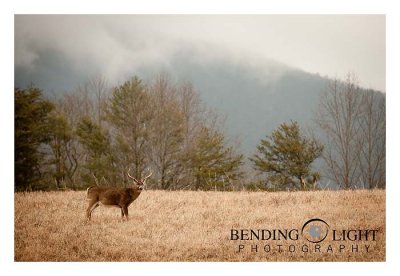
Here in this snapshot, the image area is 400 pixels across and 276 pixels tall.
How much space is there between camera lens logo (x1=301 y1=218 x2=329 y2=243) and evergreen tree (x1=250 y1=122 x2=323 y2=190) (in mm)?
3147

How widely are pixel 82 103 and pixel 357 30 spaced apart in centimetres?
567

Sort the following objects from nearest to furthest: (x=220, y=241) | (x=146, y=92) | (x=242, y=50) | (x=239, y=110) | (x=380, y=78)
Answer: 1. (x=220, y=241)
2. (x=380, y=78)
3. (x=242, y=50)
4. (x=146, y=92)
5. (x=239, y=110)

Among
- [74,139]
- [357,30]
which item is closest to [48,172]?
[74,139]

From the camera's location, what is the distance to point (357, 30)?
325 inches

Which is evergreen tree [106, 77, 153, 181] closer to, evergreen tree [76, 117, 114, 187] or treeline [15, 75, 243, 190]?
treeline [15, 75, 243, 190]

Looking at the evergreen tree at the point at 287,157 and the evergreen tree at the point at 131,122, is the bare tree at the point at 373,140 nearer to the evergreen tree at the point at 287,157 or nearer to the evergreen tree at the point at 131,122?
the evergreen tree at the point at 287,157

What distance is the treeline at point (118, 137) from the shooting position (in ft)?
29.3

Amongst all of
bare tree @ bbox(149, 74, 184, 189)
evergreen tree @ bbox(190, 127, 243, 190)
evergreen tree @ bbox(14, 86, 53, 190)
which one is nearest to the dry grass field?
evergreen tree @ bbox(14, 86, 53, 190)

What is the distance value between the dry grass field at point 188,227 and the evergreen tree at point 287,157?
9.41 ft

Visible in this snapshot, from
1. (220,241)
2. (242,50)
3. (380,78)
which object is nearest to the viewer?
(220,241)

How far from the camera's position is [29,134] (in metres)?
8.74

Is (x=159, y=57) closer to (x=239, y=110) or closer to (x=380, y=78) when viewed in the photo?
(x=239, y=110)

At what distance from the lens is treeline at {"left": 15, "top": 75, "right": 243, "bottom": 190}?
894 centimetres

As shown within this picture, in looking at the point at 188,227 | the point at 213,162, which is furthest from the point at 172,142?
the point at 188,227
